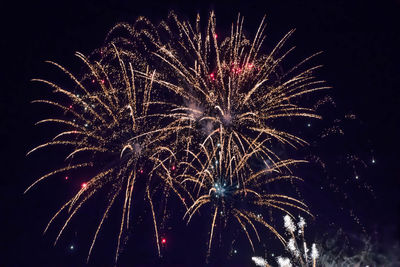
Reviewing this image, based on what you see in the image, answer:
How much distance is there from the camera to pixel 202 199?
12.7 m

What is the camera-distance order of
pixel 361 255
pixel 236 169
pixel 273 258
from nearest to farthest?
pixel 236 169 < pixel 361 255 < pixel 273 258

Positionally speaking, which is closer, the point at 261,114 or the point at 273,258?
the point at 261,114

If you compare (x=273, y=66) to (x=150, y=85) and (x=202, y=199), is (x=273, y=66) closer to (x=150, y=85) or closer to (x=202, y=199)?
(x=150, y=85)

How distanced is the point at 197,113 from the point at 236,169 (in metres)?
2.57

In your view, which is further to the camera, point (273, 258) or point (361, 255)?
point (273, 258)

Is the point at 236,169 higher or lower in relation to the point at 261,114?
lower

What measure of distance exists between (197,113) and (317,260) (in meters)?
9.73

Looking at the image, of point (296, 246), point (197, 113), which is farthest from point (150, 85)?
point (296, 246)

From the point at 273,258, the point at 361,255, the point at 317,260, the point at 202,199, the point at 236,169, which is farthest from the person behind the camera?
the point at 273,258

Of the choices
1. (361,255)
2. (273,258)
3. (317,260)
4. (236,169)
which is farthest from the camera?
(273,258)

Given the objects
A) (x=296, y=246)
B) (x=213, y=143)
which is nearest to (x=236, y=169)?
(x=213, y=143)

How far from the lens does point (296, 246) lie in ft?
50.1

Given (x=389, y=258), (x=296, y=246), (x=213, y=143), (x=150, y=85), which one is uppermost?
(x=150, y=85)

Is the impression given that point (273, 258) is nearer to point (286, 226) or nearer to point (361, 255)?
point (286, 226)
